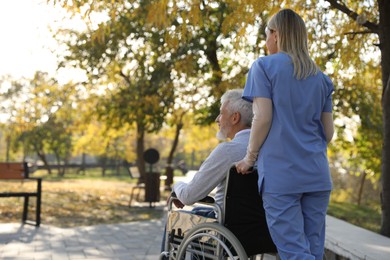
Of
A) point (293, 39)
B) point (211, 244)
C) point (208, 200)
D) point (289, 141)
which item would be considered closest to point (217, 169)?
point (208, 200)

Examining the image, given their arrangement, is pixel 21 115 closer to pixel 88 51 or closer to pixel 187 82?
pixel 88 51

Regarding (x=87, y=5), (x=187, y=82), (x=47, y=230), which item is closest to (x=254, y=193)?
(x=87, y=5)

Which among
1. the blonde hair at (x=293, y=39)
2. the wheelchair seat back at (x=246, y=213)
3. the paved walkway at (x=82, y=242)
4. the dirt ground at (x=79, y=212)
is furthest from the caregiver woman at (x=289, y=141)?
the dirt ground at (x=79, y=212)

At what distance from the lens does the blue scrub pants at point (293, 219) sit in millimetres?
3014

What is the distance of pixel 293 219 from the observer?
302 cm

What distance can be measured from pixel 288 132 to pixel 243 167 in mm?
323

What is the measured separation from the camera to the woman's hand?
3176 millimetres

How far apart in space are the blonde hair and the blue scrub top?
0.04 m

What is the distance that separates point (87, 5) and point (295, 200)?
3.69m

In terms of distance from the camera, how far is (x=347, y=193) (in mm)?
19641

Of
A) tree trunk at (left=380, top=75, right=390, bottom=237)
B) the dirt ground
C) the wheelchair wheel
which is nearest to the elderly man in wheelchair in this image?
the wheelchair wheel

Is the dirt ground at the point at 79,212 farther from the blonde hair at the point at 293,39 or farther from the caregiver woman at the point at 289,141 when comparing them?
the blonde hair at the point at 293,39

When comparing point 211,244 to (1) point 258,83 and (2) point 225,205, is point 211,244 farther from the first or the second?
(1) point 258,83

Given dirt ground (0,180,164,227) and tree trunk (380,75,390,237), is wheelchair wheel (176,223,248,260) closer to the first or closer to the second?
tree trunk (380,75,390,237)
